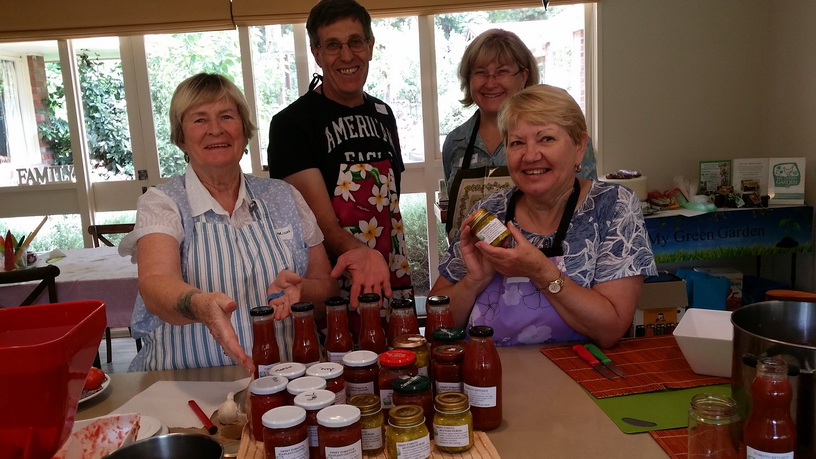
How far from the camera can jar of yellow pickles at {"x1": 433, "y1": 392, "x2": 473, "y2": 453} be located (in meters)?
1.07

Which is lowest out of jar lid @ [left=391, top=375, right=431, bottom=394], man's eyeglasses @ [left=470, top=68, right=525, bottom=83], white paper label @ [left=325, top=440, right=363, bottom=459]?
white paper label @ [left=325, top=440, right=363, bottom=459]

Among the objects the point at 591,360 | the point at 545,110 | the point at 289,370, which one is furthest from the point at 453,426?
the point at 545,110

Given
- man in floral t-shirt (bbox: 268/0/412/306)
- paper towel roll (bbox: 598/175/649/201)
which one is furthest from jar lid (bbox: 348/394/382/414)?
paper towel roll (bbox: 598/175/649/201)

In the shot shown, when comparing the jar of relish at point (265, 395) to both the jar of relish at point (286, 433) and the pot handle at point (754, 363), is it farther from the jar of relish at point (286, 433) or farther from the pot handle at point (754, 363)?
the pot handle at point (754, 363)

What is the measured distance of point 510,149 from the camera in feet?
5.67

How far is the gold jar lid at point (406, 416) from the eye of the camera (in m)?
1.02

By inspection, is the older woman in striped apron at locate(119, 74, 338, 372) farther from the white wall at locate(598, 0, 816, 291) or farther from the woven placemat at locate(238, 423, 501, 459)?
the white wall at locate(598, 0, 816, 291)

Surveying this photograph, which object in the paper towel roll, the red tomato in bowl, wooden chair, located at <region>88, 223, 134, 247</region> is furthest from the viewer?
wooden chair, located at <region>88, 223, 134, 247</region>

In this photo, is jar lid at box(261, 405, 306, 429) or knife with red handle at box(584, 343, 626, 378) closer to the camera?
jar lid at box(261, 405, 306, 429)

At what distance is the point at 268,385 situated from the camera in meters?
1.10

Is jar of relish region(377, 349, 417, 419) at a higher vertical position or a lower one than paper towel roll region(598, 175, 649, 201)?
lower

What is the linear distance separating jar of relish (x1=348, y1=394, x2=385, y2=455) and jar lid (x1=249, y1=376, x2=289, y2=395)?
0.14 m

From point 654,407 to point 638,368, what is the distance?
0.22 metres

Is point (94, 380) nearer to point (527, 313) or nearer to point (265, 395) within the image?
point (265, 395)
